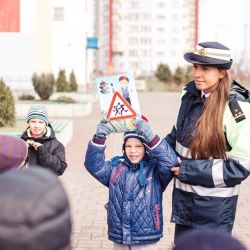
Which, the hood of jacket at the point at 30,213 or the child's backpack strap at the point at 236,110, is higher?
the hood of jacket at the point at 30,213

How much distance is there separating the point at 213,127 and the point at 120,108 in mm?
522

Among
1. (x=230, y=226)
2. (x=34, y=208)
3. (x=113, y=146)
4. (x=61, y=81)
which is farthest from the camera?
(x=61, y=81)

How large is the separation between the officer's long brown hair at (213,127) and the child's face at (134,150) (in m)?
0.45

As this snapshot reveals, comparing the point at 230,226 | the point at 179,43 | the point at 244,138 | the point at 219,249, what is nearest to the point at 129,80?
the point at 244,138

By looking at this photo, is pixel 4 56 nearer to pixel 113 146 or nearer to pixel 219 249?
pixel 113 146

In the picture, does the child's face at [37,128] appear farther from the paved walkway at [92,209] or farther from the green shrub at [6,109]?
the green shrub at [6,109]

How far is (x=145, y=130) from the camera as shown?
322cm

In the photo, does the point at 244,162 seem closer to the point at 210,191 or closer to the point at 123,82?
the point at 210,191

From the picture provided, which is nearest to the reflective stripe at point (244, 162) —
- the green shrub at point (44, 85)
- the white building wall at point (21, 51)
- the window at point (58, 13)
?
the green shrub at point (44, 85)

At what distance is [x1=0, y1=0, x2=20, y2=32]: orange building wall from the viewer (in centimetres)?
3234

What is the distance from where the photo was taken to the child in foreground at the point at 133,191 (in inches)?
135

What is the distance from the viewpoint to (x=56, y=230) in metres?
1.24

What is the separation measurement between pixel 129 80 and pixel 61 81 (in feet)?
84.2

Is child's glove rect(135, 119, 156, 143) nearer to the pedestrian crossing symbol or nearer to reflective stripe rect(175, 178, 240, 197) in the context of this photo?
the pedestrian crossing symbol
